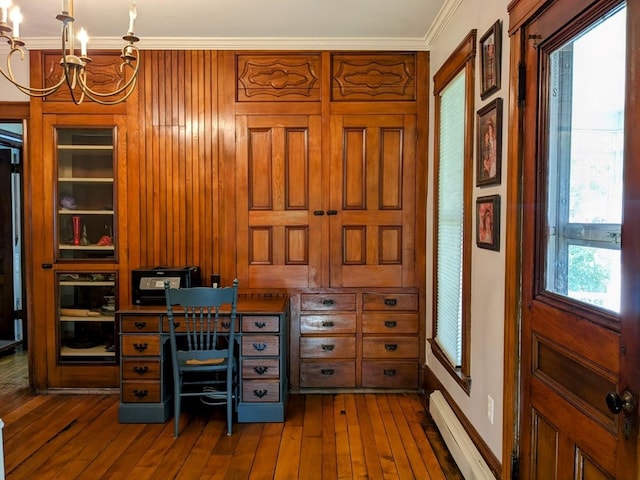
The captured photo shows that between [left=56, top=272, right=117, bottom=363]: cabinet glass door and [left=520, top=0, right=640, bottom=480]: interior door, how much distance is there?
3153 mm

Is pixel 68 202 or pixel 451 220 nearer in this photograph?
pixel 451 220

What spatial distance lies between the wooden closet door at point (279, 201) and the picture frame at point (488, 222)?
150 centimetres

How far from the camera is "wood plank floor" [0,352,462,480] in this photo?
250 centimetres

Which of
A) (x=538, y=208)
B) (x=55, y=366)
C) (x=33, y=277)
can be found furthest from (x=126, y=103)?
(x=538, y=208)

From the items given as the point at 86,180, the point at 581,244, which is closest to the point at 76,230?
the point at 86,180

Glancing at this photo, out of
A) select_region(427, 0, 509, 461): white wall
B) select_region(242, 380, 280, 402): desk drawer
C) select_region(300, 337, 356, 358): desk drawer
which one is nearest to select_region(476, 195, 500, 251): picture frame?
select_region(427, 0, 509, 461): white wall

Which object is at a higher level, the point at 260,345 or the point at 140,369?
the point at 260,345

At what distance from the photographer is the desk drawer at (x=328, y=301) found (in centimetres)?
361

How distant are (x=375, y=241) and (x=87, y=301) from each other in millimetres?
2434

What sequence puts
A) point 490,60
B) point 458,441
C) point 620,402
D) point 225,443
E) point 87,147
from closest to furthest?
point 620,402, point 490,60, point 458,441, point 225,443, point 87,147

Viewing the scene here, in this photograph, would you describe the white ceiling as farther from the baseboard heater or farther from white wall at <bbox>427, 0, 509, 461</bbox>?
the baseboard heater

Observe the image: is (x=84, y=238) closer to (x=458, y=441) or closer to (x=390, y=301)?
(x=390, y=301)

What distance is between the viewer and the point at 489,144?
222cm

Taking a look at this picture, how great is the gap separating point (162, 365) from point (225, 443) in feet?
2.31
